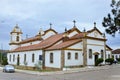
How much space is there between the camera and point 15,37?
7756 cm

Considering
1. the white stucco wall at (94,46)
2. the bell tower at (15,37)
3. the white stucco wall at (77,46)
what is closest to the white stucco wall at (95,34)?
the white stucco wall at (94,46)

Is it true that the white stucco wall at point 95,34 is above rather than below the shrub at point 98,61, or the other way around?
above

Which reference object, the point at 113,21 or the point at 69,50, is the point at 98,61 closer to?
the point at 69,50

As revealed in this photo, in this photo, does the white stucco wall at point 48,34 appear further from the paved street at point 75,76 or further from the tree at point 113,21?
the tree at point 113,21

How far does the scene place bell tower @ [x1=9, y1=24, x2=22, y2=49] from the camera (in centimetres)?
7719

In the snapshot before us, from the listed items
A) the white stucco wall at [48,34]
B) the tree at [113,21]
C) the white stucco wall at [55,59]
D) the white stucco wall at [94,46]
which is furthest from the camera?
the white stucco wall at [48,34]

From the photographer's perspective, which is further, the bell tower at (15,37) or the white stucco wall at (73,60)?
the bell tower at (15,37)

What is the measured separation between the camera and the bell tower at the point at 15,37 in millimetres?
77188

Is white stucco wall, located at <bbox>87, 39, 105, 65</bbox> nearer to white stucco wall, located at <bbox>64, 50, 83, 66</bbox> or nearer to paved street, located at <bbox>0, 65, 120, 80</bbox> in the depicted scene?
white stucco wall, located at <bbox>64, 50, 83, 66</bbox>

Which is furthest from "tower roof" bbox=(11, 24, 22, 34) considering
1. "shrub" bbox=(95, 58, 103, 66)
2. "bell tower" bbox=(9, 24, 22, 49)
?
"shrub" bbox=(95, 58, 103, 66)

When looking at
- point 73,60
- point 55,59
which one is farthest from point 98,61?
point 55,59

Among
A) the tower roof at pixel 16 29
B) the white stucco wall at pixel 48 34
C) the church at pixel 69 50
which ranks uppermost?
the tower roof at pixel 16 29

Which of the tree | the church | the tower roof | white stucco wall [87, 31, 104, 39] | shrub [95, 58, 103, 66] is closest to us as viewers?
the tree

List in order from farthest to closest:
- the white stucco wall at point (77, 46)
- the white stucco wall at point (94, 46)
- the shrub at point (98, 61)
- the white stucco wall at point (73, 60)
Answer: the shrub at point (98, 61) < the white stucco wall at point (94, 46) < the white stucco wall at point (77, 46) < the white stucco wall at point (73, 60)
